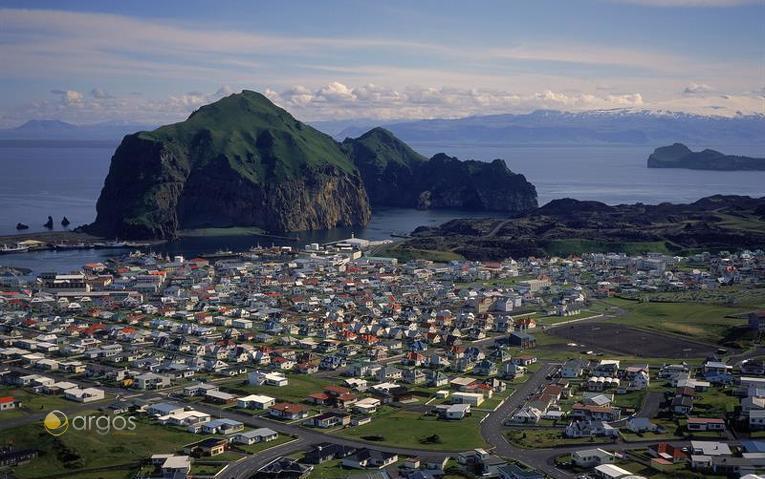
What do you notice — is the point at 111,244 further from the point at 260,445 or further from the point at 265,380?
the point at 260,445

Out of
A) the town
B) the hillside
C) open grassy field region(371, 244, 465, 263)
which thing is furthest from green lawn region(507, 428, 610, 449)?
the hillside

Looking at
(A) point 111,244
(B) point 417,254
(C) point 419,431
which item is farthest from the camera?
(A) point 111,244

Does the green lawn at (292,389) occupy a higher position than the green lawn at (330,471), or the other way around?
the green lawn at (330,471)

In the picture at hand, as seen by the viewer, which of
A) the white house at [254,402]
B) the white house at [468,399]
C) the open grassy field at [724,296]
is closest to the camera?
the white house at [254,402]

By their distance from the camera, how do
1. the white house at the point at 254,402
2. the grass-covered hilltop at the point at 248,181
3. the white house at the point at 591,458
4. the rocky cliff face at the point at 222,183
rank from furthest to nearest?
the grass-covered hilltop at the point at 248,181
the rocky cliff face at the point at 222,183
the white house at the point at 254,402
the white house at the point at 591,458

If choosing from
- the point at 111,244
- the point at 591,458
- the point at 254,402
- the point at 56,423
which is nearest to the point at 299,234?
the point at 111,244

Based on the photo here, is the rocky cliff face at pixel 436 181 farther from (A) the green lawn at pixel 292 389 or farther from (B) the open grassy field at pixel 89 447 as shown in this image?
(B) the open grassy field at pixel 89 447

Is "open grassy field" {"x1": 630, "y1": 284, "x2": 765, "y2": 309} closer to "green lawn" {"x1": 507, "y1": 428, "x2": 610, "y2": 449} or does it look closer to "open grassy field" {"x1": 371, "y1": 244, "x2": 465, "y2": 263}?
"open grassy field" {"x1": 371, "y1": 244, "x2": 465, "y2": 263}

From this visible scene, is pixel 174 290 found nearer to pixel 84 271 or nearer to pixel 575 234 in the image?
pixel 84 271

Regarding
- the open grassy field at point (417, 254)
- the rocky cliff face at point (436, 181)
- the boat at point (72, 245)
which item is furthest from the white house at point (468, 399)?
the rocky cliff face at point (436, 181)
